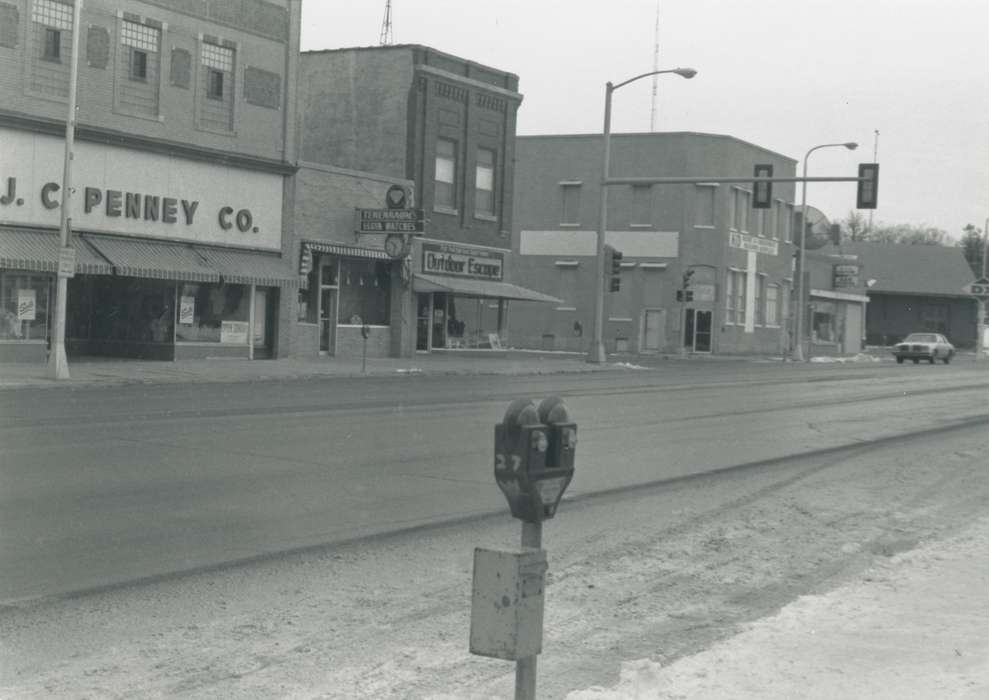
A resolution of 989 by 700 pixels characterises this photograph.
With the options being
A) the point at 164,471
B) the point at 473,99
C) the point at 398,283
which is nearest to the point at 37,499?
the point at 164,471

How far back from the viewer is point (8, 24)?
27203 mm

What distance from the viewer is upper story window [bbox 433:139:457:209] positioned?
137 ft

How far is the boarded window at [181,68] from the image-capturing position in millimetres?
30953

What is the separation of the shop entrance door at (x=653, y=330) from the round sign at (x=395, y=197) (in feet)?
84.2

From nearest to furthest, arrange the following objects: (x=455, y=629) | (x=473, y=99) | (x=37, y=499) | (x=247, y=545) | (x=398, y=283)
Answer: (x=455, y=629), (x=247, y=545), (x=37, y=499), (x=398, y=283), (x=473, y=99)

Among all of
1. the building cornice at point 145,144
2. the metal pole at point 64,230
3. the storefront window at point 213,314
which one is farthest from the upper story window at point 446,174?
the metal pole at point 64,230

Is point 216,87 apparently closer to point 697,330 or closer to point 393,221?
point 393,221

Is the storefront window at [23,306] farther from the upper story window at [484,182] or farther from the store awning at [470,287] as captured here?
the upper story window at [484,182]

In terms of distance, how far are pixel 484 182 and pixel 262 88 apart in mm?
11961

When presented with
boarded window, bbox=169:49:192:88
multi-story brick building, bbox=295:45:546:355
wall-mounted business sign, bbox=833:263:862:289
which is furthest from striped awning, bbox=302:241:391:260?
wall-mounted business sign, bbox=833:263:862:289

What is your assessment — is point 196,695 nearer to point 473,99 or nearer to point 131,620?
point 131,620

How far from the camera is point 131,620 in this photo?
6.70m

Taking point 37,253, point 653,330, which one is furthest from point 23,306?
point 653,330

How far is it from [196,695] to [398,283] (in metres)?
34.4
